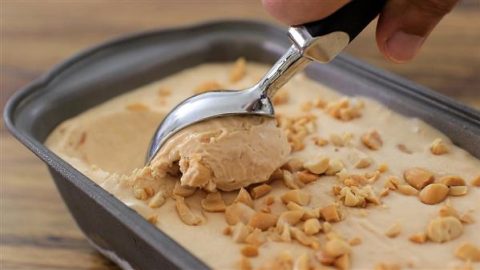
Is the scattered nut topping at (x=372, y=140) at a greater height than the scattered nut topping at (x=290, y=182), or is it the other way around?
the scattered nut topping at (x=290, y=182)

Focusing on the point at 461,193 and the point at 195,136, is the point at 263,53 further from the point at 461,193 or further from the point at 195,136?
the point at 461,193

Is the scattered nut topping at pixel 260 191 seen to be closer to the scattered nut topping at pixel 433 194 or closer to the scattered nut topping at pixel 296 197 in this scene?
the scattered nut topping at pixel 296 197

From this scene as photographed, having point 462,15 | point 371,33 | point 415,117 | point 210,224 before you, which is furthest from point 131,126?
point 462,15

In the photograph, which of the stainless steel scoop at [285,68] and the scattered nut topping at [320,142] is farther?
the scattered nut topping at [320,142]

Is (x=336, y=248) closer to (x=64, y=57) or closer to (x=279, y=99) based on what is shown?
(x=279, y=99)

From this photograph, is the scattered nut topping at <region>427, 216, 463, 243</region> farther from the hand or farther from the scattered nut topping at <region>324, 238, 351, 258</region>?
the hand

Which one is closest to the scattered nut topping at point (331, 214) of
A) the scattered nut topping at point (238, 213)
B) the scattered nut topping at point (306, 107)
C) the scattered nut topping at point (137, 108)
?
the scattered nut topping at point (238, 213)

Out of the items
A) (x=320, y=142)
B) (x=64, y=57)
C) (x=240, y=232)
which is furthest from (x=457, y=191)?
(x=64, y=57)
